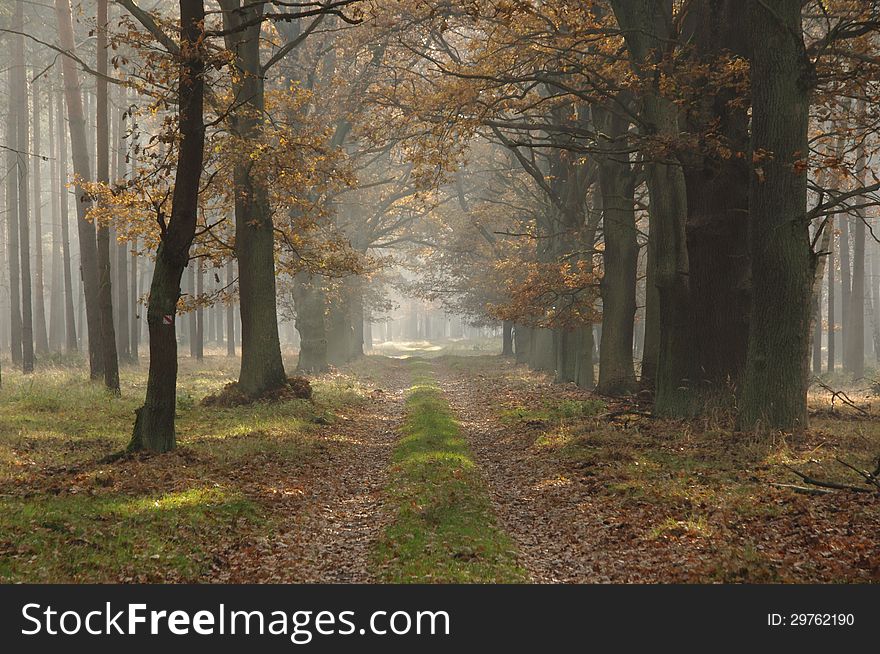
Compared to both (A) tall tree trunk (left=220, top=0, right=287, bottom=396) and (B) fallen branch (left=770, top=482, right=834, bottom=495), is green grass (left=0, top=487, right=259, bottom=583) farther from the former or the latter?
(A) tall tree trunk (left=220, top=0, right=287, bottom=396)

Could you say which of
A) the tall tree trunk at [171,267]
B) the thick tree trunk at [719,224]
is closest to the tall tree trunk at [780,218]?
the thick tree trunk at [719,224]

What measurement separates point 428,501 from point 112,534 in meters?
4.09

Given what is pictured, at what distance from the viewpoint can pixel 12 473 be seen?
1052 centimetres

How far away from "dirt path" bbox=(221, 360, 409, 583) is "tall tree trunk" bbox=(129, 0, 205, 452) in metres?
2.48

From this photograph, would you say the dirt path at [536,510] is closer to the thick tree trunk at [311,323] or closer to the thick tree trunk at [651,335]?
the thick tree trunk at [651,335]

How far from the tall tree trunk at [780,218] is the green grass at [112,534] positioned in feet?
28.4

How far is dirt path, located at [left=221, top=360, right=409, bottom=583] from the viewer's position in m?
7.86

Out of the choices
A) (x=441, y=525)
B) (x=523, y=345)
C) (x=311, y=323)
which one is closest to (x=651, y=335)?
(x=441, y=525)

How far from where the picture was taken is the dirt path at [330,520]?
7.86 m

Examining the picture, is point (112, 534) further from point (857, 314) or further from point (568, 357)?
point (857, 314)

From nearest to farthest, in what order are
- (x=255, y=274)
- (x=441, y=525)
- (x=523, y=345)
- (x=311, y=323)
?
(x=441, y=525)
(x=255, y=274)
(x=311, y=323)
(x=523, y=345)

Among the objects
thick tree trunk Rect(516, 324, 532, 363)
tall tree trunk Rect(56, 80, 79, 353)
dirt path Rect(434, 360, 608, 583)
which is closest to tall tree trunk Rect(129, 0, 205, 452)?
dirt path Rect(434, 360, 608, 583)

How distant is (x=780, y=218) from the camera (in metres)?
12.2

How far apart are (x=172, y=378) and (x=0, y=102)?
124 feet
